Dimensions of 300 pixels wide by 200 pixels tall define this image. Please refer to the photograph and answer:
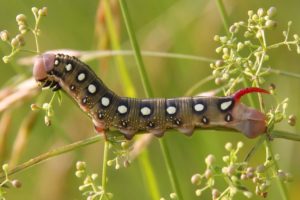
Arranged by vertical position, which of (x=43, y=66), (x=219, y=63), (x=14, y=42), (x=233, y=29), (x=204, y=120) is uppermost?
(x=14, y=42)

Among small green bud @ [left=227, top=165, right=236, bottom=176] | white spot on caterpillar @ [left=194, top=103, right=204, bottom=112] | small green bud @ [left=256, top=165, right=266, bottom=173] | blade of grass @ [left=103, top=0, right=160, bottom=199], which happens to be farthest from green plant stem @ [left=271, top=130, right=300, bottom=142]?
blade of grass @ [left=103, top=0, right=160, bottom=199]

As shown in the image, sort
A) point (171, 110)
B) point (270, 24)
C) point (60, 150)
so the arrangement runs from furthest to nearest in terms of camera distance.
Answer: point (171, 110), point (270, 24), point (60, 150)

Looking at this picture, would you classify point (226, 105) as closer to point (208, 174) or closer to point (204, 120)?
point (204, 120)

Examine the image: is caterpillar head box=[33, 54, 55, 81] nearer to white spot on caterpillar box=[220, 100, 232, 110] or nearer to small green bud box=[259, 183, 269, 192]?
white spot on caterpillar box=[220, 100, 232, 110]

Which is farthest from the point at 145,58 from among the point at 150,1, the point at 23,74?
the point at 23,74

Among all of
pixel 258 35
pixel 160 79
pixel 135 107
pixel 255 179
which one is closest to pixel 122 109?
pixel 135 107

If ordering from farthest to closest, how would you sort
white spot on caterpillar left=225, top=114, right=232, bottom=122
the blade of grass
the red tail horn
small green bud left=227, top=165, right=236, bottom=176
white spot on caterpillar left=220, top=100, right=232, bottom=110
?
the blade of grass, white spot on caterpillar left=220, top=100, right=232, bottom=110, white spot on caterpillar left=225, top=114, right=232, bottom=122, the red tail horn, small green bud left=227, top=165, right=236, bottom=176

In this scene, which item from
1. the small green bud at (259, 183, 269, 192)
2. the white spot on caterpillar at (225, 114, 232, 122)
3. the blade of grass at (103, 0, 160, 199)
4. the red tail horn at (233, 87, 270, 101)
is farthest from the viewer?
the blade of grass at (103, 0, 160, 199)

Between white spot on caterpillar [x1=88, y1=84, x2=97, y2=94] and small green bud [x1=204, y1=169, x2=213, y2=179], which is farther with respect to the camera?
white spot on caterpillar [x1=88, y1=84, x2=97, y2=94]
